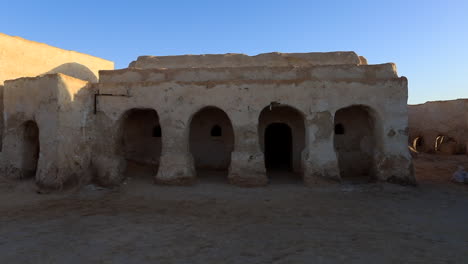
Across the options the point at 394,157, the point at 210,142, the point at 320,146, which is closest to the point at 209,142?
the point at 210,142

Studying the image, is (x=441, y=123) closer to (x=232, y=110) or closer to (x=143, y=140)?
(x=232, y=110)

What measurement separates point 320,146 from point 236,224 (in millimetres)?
4600

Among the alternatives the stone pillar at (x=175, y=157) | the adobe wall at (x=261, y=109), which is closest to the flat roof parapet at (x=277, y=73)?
the adobe wall at (x=261, y=109)

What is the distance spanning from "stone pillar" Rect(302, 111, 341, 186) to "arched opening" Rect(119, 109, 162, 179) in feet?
19.1

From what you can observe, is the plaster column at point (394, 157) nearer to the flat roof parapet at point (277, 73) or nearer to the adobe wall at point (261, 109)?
the adobe wall at point (261, 109)

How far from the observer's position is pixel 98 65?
16828mm

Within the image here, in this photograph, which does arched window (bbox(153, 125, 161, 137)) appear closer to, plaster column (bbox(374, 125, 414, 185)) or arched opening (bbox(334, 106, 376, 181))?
arched opening (bbox(334, 106, 376, 181))

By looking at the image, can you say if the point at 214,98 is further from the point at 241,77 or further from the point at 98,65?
the point at 98,65

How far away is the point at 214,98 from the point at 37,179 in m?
5.74

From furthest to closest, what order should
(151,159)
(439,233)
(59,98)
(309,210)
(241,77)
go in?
(151,159)
(241,77)
(59,98)
(309,210)
(439,233)

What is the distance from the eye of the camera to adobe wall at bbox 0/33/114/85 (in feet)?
39.1

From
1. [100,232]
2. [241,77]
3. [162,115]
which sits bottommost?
[100,232]

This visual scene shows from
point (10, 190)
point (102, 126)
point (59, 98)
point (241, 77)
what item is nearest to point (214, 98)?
point (241, 77)

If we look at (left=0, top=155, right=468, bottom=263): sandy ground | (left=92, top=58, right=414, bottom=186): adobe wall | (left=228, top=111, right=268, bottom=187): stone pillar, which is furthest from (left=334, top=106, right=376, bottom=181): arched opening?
(left=228, top=111, right=268, bottom=187): stone pillar
